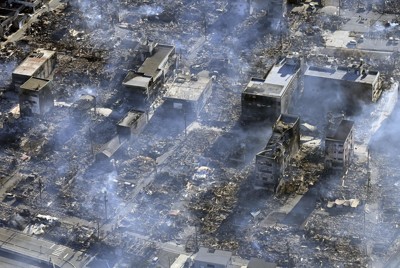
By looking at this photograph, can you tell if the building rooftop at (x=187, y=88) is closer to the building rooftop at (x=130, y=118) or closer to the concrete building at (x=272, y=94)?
the building rooftop at (x=130, y=118)

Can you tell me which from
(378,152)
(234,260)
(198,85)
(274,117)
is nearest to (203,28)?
(198,85)

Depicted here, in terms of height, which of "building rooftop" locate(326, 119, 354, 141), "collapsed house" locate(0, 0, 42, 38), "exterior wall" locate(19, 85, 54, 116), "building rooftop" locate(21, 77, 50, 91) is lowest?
"collapsed house" locate(0, 0, 42, 38)

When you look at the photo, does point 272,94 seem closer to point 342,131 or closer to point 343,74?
point 343,74

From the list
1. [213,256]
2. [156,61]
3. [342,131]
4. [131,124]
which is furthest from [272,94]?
[213,256]

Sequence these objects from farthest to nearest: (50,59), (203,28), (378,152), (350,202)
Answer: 1. (203,28)
2. (50,59)
3. (378,152)
4. (350,202)

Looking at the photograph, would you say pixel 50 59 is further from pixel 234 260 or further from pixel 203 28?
pixel 234 260

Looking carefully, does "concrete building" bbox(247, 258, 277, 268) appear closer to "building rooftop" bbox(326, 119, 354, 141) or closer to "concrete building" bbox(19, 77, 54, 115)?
"building rooftop" bbox(326, 119, 354, 141)

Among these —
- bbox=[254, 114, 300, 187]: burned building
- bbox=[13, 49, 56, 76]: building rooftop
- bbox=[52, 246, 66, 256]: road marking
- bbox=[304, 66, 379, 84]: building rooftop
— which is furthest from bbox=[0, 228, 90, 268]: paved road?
bbox=[304, 66, 379, 84]: building rooftop
